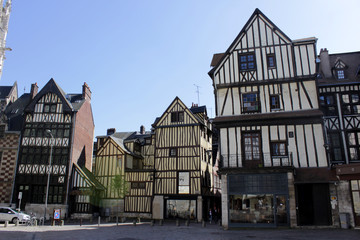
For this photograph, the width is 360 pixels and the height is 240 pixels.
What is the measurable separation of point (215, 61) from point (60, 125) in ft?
56.3

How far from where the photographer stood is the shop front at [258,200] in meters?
16.3

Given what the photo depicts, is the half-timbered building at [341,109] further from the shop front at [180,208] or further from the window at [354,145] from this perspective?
the shop front at [180,208]

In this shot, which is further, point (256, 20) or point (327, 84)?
point (327, 84)

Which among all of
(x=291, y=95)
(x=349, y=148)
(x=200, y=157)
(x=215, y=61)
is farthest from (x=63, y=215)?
(x=349, y=148)

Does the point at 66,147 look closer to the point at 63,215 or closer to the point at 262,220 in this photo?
the point at 63,215

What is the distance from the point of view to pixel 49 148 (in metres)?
28.6

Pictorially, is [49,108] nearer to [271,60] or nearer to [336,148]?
[271,60]

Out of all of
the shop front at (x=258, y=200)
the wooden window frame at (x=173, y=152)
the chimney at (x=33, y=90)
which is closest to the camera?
the shop front at (x=258, y=200)

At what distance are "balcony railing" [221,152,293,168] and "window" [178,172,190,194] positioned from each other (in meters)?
10.4

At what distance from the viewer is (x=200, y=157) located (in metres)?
28.0

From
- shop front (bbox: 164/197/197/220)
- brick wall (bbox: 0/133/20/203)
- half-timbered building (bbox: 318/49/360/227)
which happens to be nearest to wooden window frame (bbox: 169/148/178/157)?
shop front (bbox: 164/197/197/220)

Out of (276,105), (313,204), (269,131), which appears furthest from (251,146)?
(313,204)

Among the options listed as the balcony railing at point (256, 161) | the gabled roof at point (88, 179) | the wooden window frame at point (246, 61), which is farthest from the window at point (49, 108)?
the wooden window frame at point (246, 61)

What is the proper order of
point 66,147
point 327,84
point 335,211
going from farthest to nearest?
point 66,147, point 327,84, point 335,211
